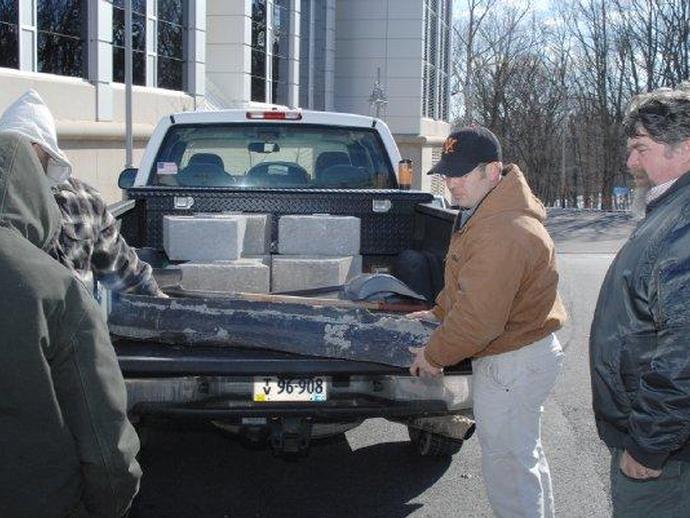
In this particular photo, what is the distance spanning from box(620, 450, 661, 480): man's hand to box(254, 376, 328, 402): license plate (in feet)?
5.15

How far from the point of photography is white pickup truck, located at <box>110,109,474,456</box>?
4113mm

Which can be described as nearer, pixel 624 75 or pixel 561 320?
pixel 561 320

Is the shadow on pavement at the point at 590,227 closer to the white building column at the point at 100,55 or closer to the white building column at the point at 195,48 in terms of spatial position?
the white building column at the point at 195,48

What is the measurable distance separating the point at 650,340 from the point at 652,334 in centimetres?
2

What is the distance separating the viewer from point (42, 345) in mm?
1985

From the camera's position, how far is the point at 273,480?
542 centimetres

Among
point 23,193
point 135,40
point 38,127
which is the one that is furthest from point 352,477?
point 135,40

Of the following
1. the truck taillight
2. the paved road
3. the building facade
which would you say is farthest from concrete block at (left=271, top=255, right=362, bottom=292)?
the building facade

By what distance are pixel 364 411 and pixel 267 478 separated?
142 centimetres

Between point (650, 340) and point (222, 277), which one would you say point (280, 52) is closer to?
point (222, 277)

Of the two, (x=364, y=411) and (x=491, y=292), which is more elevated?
(x=491, y=292)

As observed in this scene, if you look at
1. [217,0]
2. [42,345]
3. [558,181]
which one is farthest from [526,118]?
[42,345]

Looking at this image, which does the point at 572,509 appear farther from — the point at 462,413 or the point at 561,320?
the point at 561,320

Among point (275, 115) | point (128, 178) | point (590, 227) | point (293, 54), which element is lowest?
point (590, 227)
